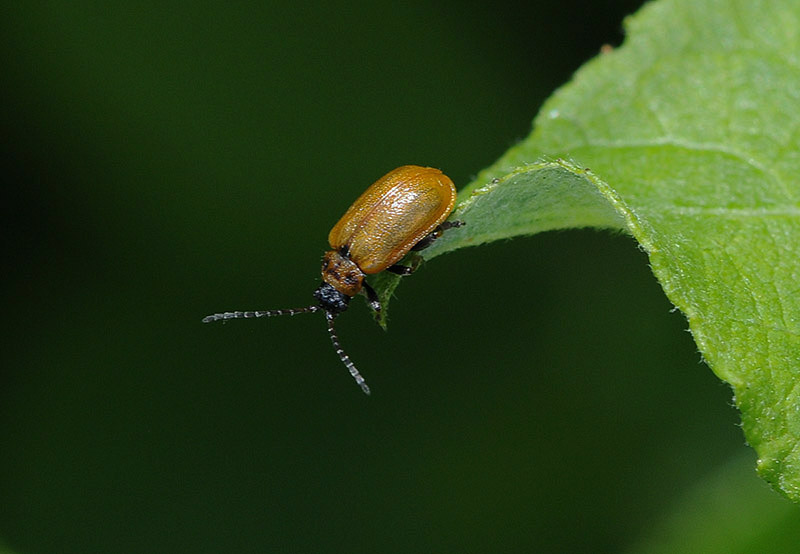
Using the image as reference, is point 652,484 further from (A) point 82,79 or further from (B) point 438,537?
(A) point 82,79

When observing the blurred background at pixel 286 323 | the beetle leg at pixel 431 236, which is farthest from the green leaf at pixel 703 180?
the blurred background at pixel 286 323

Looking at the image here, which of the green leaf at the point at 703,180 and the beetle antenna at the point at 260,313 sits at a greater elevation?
the green leaf at the point at 703,180

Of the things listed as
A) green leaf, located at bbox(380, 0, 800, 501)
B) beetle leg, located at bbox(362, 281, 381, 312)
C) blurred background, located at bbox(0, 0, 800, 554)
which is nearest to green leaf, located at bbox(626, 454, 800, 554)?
blurred background, located at bbox(0, 0, 800, 554)

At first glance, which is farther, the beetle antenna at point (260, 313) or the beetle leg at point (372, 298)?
the beetle antenna at point (260, 313)

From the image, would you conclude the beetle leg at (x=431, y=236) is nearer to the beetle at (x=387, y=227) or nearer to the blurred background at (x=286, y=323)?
the beetle at (x=387, y=227)

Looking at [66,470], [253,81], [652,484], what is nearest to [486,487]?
[652,484]

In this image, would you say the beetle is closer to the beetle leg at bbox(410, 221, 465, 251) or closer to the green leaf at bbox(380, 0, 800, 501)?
the beetle leg at bbox(410, 221, 465, 251)

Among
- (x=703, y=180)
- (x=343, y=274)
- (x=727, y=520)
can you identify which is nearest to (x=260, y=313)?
(x=343, y=274)
